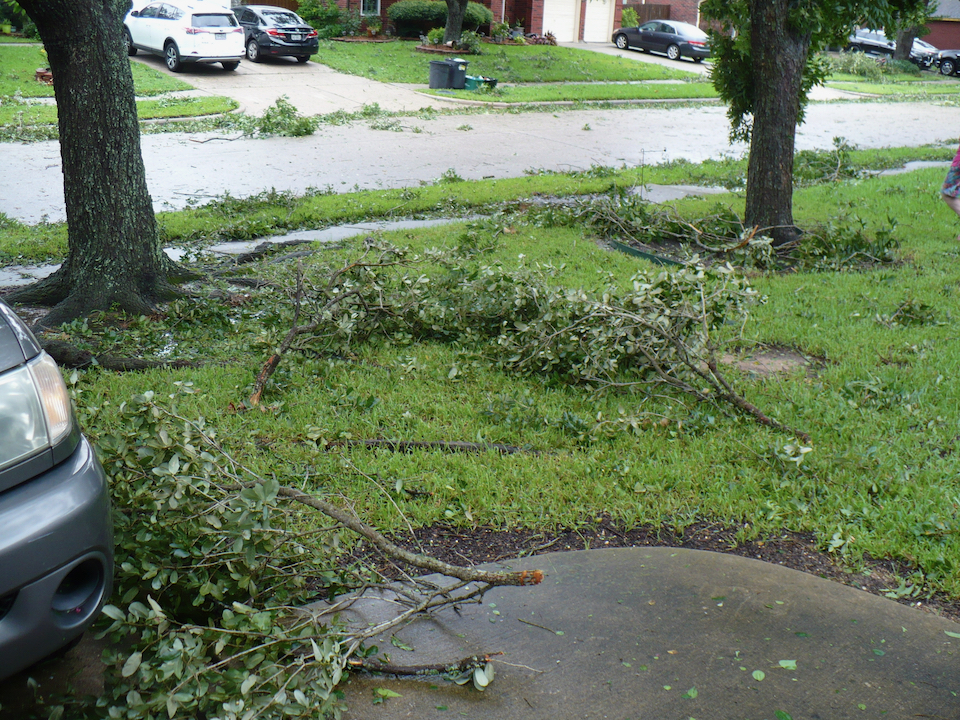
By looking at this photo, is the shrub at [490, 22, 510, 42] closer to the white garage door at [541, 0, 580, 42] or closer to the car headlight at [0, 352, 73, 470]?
the white garage door at [541, 0, 580, 42]

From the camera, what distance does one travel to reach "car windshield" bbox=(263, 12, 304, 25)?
2811 centimetres

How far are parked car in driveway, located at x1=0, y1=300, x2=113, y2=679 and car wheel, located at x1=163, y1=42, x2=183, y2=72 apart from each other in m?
24.8

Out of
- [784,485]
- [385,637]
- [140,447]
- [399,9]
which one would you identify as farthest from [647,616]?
[399,9]

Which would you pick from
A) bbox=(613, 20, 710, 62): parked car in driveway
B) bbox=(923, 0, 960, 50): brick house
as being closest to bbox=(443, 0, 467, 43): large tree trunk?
bbox=(613, 20, 710, 62): parked car in driveway

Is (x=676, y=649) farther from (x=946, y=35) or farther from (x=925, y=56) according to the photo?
(x=946, y=35)

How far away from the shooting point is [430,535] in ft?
12.7

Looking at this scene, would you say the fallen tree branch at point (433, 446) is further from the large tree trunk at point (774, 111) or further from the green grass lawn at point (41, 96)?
the green grass lawn at point (41, 96)

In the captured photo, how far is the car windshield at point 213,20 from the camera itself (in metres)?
24.6

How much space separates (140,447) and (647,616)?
6.71 ft

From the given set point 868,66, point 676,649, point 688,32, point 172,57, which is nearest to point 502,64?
point 172,57

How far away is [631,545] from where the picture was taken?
A: 3877 mm

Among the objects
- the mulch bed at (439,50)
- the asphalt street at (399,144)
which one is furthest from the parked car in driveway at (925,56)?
the mulch bed at (439,50)

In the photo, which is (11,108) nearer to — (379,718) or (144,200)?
(144,200)

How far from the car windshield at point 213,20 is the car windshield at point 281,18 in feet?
9.70
